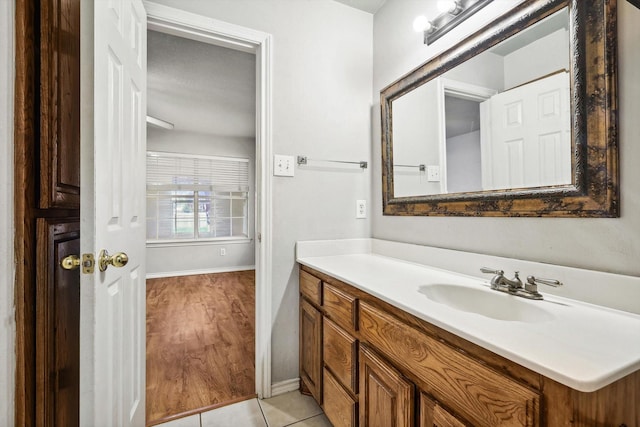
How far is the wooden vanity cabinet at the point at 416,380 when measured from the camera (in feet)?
1.77

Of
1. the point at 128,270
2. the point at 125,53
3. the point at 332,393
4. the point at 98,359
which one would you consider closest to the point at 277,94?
the point at 125,53

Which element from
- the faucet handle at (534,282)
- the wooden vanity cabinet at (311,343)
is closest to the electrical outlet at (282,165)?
the wooden vanity cabinet at (311,343)

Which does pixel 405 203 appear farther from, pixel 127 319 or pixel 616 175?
pixel 127 319

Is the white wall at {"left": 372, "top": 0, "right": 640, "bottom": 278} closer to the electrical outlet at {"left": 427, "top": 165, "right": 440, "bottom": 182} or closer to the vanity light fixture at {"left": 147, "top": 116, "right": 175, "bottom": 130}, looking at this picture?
the electrical outlet at {"left": 427, "top": 165, "right": 440, "bottom": 182}

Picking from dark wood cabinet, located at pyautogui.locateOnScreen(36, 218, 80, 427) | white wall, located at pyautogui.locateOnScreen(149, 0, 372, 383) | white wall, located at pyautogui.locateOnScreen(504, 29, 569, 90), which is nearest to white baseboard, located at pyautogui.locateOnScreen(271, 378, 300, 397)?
white wall, located at pyautogui.locateOnScreen(149, 0, 372, 383)

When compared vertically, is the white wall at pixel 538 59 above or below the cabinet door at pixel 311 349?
above

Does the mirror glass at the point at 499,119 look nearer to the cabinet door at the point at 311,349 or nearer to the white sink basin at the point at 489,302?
the white sink basin at the point at 489,302

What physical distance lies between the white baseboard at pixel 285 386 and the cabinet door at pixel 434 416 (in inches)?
44.2

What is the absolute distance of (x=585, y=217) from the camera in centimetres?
90

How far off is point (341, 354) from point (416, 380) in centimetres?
47

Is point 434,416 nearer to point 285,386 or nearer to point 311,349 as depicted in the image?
point 311,349

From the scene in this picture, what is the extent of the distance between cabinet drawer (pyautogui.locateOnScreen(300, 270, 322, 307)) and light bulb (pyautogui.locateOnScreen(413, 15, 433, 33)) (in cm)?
144

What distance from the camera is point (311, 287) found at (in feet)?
5.15

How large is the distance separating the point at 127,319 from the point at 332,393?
98cm
